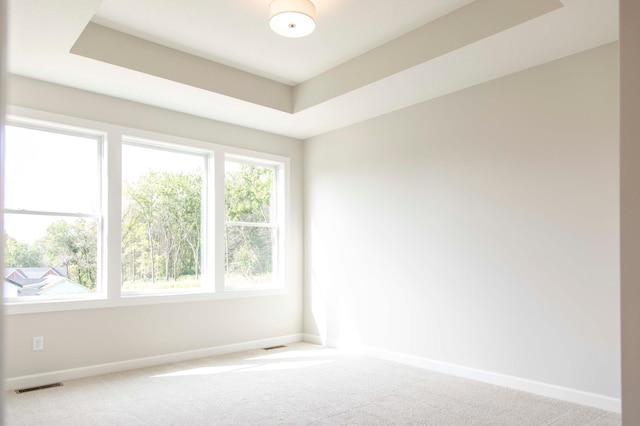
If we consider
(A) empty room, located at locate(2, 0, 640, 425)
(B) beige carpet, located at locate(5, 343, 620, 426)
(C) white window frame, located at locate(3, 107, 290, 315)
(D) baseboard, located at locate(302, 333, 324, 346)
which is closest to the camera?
(B) beige carpet, located at locate(5, 343, 620, 426)

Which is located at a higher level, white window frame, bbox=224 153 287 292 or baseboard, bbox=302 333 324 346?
white window frame, bbox=224 153 287 292

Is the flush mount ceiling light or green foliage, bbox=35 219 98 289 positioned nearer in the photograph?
the flush mount ceiling light

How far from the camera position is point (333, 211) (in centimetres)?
549

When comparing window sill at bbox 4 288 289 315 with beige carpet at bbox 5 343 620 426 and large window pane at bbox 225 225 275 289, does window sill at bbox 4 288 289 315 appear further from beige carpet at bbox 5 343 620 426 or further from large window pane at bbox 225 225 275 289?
beige carpet at bbox 5 343 620 426

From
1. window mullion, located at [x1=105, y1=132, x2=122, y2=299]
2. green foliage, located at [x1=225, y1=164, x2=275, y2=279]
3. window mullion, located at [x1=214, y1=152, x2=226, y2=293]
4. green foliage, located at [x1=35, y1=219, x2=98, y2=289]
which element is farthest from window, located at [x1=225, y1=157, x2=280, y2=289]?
green foliage, located at [x1=35, y1=219, x2=98, y2=289]

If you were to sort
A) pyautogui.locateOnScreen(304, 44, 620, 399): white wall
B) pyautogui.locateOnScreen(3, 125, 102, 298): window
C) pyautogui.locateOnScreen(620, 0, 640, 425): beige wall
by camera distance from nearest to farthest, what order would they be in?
pyautogui.locateOnScreen(620, 0, 640, 425): beige wall
pyautogui.locateOnScreen(304, 44, 620, 399): white wall
pyautogui.locateOnScreen(3, 125, 102, 298): window

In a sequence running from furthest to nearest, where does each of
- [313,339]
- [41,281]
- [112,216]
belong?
1. [313,339]
2. [112,216]
3. [41,281]

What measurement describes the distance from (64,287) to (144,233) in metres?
0.87

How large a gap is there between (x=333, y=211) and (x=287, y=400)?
252cm

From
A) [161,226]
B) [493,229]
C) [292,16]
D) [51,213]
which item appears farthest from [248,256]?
[292,16]

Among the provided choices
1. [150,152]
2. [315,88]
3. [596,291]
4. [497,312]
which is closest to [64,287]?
[150,152]

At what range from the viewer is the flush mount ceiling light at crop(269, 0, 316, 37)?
3.14m

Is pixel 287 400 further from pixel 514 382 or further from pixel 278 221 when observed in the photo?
pixel 278 221

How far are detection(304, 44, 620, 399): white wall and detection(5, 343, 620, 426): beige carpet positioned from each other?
1.31 feet
